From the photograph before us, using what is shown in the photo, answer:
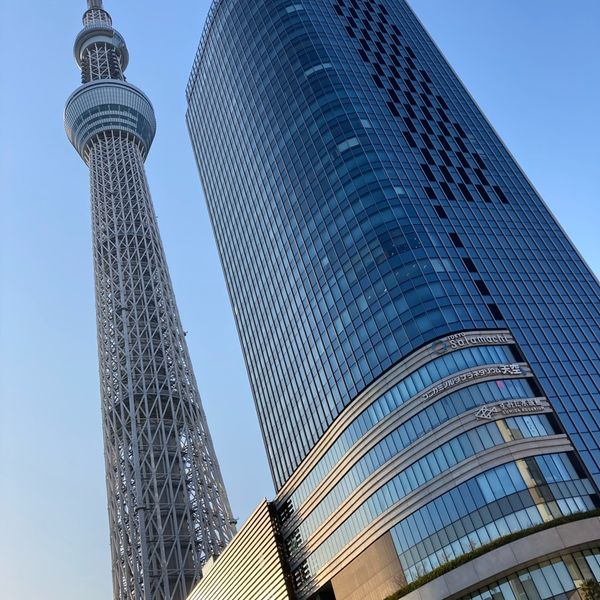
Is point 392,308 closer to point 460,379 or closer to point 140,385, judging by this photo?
point 460,379

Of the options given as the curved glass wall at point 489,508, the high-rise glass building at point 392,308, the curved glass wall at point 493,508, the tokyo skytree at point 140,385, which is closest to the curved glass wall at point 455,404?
the high-rise glass building at point 392,308

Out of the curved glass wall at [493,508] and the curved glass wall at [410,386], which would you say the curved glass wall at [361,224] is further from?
the curved glass wall at [493,508]

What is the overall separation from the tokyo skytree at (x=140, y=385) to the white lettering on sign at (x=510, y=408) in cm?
5243

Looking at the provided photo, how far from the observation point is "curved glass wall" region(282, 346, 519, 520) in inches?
2596

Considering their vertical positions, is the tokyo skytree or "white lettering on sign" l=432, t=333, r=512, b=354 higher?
the tokyo skytree

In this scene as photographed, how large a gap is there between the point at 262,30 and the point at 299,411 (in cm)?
5927

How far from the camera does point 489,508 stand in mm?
57125

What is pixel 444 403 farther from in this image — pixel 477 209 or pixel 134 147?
pixel 134 147

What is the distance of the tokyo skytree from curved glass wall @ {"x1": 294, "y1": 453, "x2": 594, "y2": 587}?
1786 inches

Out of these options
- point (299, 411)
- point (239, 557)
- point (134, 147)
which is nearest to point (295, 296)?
point (299, 411)

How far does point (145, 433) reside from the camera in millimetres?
109312

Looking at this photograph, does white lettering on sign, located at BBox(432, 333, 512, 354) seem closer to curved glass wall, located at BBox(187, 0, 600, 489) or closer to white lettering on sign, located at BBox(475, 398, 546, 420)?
curved glass wall, located at BBox(187, 0, 600, 489)

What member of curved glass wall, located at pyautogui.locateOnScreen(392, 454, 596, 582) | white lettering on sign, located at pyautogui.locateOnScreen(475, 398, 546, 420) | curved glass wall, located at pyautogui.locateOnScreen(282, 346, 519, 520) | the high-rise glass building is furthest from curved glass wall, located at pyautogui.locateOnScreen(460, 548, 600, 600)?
curved glass wall, located at pyautogui.locateOnScreen(282, 346, 519, 520)

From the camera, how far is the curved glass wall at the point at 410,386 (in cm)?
6594
